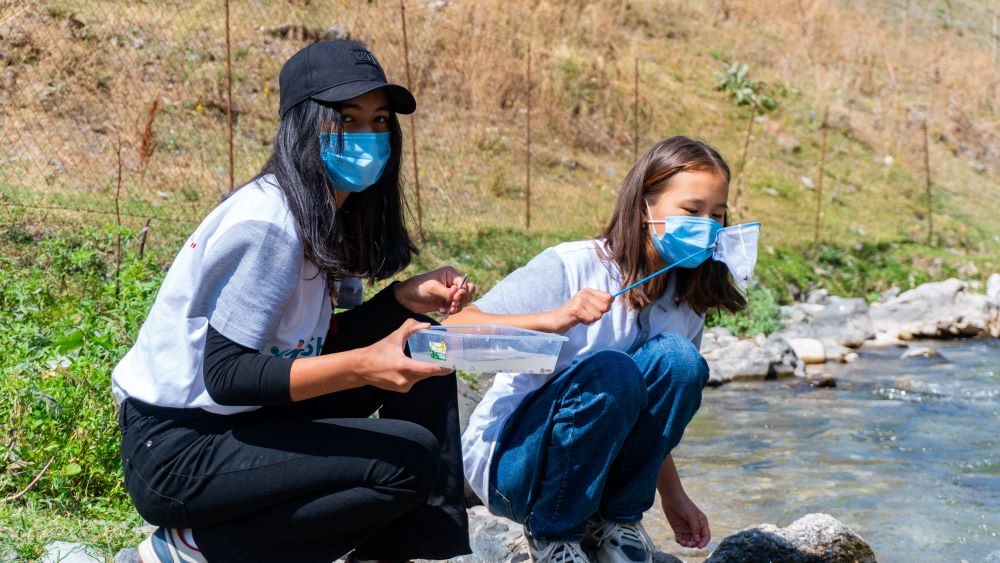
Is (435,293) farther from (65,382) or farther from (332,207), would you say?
(65,382)

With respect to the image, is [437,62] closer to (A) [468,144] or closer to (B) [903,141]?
(A) [468,144]

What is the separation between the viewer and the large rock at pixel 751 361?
7480mm

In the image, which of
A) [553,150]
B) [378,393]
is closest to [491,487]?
[378,393]

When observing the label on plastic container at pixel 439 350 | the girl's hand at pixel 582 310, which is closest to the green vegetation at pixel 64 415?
the label on plastic container at pixel 439 350

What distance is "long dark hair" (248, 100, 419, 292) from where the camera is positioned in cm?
229

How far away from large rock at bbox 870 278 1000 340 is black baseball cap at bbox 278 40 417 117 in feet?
27.0

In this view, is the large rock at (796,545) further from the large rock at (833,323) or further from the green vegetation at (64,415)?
the large rock at (833,323)

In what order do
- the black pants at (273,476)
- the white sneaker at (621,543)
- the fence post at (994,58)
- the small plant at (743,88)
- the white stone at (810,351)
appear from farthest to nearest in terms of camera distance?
the fence post at (994,58) < the small plant at (743,88) < the white stone at (810,351) < the white sneaker at (621,543) < the black pants at (273,476)

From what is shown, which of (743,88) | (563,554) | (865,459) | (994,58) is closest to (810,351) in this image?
(865,459)

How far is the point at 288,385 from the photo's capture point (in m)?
2.09

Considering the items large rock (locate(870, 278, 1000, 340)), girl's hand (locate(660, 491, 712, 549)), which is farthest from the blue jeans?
large rock (locate(870, 278, 1000, 340))

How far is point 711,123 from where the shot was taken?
14.4 metres

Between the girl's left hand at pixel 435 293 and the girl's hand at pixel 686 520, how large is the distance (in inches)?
34.8

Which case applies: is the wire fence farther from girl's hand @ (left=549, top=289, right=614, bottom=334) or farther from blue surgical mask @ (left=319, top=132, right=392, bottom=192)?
girl's hand @ (left=549, top=289, right=614, bottom=334)
